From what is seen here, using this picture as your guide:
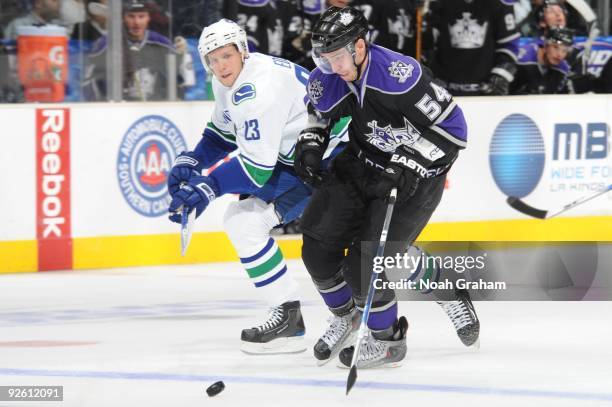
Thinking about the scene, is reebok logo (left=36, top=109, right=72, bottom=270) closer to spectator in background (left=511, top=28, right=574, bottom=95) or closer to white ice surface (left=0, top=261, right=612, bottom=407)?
A: white ice surface (left=0, top=261, right=612, bottom=407)

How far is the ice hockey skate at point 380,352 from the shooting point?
5016mm

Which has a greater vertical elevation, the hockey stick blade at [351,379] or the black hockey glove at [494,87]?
the hockey stick blade at [351,379]

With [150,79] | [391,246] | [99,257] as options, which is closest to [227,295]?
[99,257]

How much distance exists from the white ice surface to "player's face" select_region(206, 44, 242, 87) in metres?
1.05

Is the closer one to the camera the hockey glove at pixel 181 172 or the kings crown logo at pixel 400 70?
the kings crown logo at pixel 400 70

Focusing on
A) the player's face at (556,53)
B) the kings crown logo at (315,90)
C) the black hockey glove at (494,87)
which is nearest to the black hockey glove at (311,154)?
the kings crown logo at (315,90)

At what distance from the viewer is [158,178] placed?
800 centimetres

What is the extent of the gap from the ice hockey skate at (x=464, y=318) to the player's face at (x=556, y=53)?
170 inches

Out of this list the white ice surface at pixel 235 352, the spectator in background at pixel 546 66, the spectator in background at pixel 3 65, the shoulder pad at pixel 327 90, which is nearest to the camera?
the white ice surface at pixel 235 352

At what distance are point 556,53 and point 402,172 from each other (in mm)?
4887

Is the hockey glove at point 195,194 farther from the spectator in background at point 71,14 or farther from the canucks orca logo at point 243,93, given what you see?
the spectator in background at point 71,14

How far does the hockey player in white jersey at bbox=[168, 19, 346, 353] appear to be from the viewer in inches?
209

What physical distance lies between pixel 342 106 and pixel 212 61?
65 cm

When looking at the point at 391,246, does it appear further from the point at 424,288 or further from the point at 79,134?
the point at 79,134
